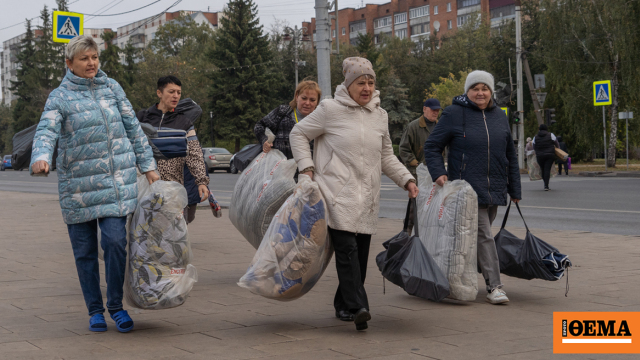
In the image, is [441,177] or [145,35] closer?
[441,177]

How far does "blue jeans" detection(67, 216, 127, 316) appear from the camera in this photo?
191 inches

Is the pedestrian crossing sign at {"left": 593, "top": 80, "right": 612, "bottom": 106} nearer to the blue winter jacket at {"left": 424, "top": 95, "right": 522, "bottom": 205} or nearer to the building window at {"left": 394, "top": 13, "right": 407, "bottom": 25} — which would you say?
the blue winter jacket at {"left": 424, "top": 95, "right": 522, "bottom": 205}

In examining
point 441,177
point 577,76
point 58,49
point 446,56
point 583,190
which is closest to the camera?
point 441,177

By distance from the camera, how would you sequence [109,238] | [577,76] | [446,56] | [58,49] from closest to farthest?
1. [109,238]
2. [577,76]
3. [446,56]
4. [58,49]

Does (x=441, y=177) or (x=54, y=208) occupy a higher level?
(x=441, y=177)

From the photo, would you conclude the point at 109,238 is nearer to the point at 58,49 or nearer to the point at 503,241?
the point at 503,241

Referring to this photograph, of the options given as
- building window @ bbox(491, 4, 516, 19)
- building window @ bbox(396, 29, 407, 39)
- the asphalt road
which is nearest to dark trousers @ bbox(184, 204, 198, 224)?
the asphalt road

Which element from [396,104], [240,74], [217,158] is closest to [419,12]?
[396,104]

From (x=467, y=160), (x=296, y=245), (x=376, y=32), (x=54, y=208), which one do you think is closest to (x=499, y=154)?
(x=467, y=160)

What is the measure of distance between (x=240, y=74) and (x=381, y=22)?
173ft

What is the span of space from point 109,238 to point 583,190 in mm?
16807

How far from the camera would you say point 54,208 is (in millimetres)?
16766

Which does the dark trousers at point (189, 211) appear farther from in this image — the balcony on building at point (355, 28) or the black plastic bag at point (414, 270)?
the balcony on building at point (355, 28)

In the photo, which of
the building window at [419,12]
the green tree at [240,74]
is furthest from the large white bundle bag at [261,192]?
the building window at [419,12]
